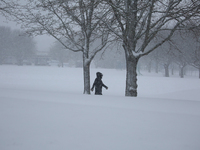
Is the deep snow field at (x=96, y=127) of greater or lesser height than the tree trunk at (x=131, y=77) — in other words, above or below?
below

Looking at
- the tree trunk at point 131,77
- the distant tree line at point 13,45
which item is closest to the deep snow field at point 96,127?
the tree trunk at point 131,77

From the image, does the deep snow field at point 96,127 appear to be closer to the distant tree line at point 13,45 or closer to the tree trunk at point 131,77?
the tree trunk at point 131,77

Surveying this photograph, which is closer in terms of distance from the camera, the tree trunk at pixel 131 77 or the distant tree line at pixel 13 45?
the tree trunk at pixel 131 77

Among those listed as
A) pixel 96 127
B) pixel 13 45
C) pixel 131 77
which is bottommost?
pixel 96 127

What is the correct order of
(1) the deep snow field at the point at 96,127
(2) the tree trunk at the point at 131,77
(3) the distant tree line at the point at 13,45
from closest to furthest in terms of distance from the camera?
(1) the deep snow field at the point at 96,127 < (2) the tree trunk at the point at 131,77 < (3) the distant tree line at the point at 13,45

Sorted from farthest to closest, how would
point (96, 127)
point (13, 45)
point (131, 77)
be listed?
point (13, 45) < point (131, 77) < point (96, 127)

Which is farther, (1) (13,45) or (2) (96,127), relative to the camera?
(1) (13,45)

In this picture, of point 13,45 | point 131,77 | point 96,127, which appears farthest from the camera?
point 13,45

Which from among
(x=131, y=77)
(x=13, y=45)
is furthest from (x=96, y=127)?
(x=13, y=45)

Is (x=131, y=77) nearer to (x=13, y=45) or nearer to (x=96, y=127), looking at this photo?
(x=96, y=127)

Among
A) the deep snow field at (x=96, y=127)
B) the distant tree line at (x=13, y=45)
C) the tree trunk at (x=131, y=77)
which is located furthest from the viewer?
the distant tree line at (x=13, y=45)

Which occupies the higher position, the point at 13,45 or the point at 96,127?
the point at 13,45

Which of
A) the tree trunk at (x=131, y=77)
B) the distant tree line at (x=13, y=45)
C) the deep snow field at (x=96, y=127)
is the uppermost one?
the distant tree line at (x=13, y=45)

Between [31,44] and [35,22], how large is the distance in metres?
48.2
